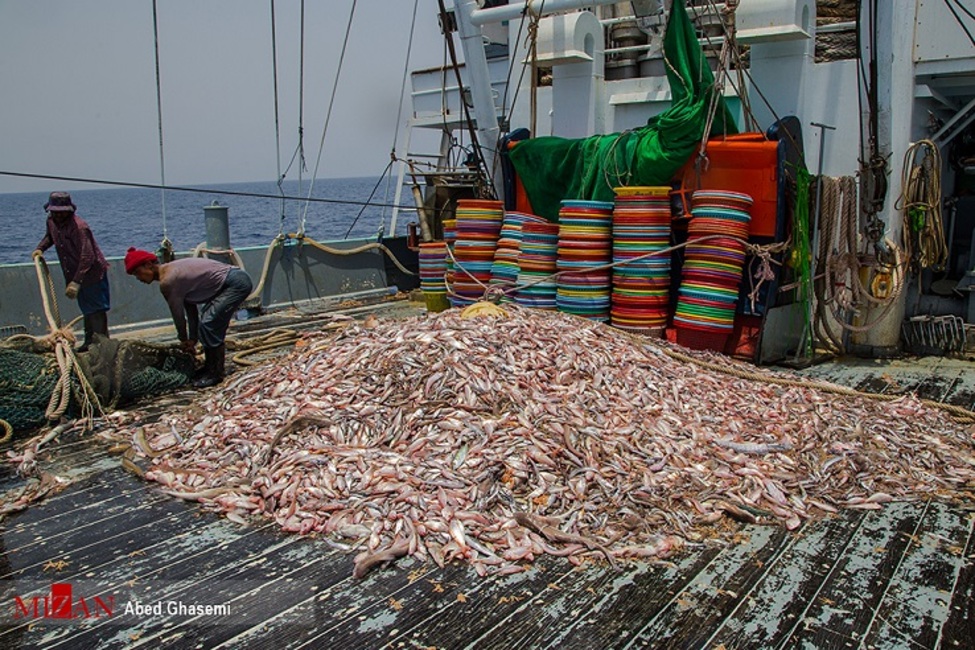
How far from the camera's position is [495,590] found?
13.4ft

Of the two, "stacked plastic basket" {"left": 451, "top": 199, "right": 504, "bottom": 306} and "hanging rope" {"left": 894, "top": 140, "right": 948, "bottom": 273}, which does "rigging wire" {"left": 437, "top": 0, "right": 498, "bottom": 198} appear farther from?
"hanging rope" {"left": 894, "top": 140, "right": 948, "bottom": 273}

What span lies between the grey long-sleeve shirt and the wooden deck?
3202 millimetres

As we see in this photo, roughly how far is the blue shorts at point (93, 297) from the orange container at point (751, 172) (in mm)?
7090

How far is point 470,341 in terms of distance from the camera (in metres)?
6.50

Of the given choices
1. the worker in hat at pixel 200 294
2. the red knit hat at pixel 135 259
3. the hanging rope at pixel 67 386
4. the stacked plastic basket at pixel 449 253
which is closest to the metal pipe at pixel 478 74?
the stacked plastic basket at pixel 449 253

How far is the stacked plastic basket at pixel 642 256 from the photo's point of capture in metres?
8.84

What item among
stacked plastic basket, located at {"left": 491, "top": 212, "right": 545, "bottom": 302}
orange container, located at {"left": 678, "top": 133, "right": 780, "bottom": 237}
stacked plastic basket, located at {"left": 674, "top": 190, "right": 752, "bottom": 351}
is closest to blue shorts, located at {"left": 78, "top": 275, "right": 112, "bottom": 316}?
stacked plastic basket, located at {"left": 491, "top": 212, "right": 545, "bottom": 302}

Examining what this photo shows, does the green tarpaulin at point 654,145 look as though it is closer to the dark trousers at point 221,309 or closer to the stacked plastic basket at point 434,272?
the stacked plastic basket at point 434,272

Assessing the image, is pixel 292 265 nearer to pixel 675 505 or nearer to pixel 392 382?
pixel 392 382

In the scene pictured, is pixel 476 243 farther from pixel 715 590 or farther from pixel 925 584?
pixel 925 584

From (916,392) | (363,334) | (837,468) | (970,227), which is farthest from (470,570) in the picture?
(970,227)

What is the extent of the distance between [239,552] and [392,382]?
6.43ft

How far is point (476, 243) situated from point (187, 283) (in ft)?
13.7

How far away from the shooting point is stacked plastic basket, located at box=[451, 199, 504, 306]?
10.7 metres
